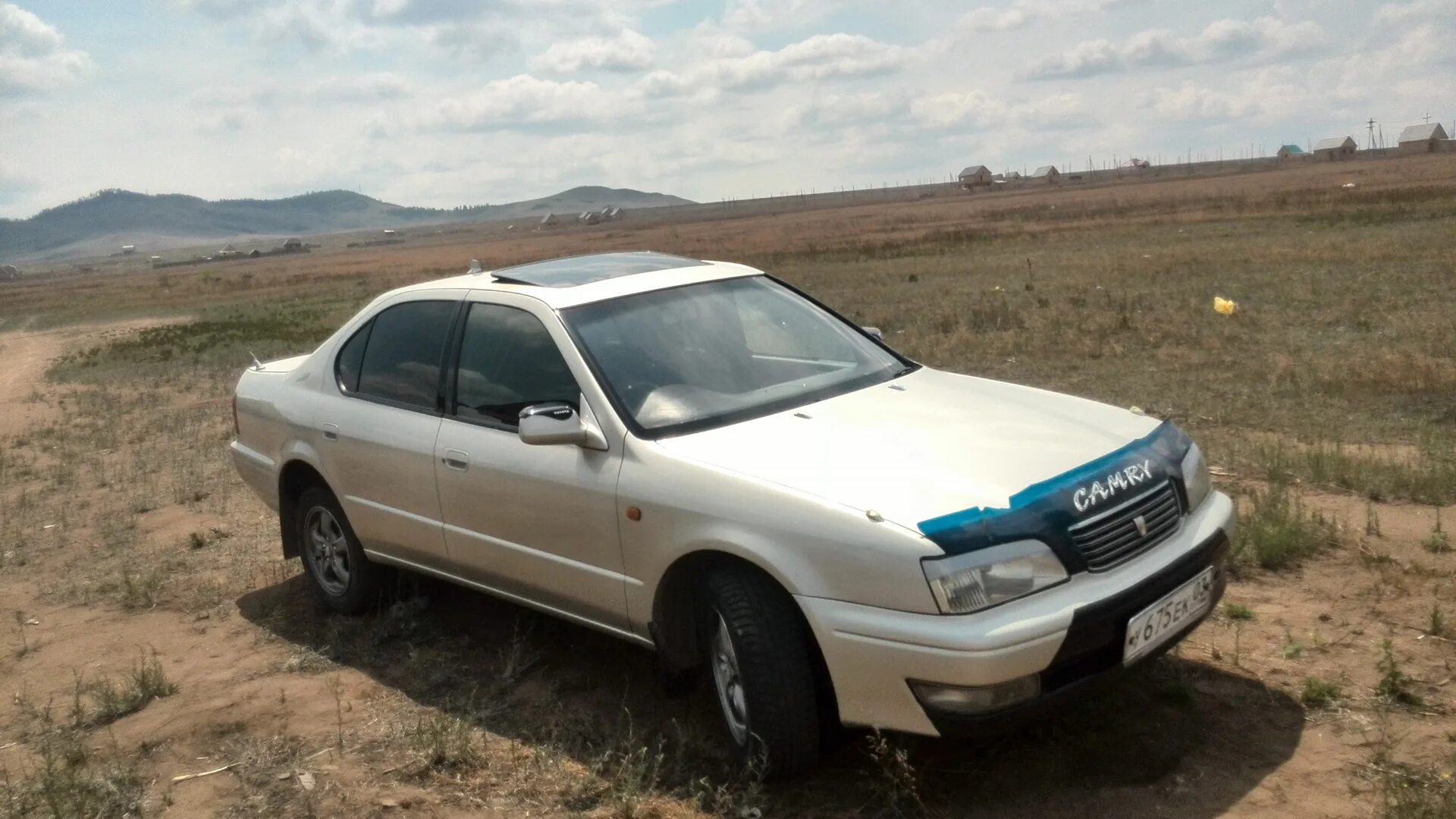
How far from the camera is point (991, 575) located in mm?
3293

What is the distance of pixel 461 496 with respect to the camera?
471 centimetres

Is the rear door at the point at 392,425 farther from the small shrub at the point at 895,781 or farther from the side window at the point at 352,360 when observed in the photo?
the small shrub at the point at 895,781

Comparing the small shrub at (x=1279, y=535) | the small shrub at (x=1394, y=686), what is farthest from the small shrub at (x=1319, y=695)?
the small shrub at (x=1279, y=535)

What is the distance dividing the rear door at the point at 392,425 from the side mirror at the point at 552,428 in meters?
0.86

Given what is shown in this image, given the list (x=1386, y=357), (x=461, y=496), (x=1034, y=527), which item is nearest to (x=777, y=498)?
(x=1034, y=527)

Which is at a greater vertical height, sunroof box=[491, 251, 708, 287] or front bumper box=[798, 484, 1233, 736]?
sunroof box=[491, 251, 708, 287]

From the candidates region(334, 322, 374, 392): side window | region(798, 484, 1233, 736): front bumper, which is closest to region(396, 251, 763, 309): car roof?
region(334, 322, 374, 392): side window

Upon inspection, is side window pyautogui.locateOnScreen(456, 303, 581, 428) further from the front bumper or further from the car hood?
the front bumper

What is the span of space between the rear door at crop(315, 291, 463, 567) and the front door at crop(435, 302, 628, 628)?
15 centimetres

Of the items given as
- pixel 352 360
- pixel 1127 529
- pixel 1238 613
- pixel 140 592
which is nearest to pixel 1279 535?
pixel 1238 613

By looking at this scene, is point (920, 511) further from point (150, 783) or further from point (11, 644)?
point (11, 644)

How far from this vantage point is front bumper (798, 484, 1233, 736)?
3213mm

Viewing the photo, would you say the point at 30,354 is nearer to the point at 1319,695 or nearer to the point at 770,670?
the point at 770,670

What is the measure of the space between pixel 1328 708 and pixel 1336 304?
11.7 m
